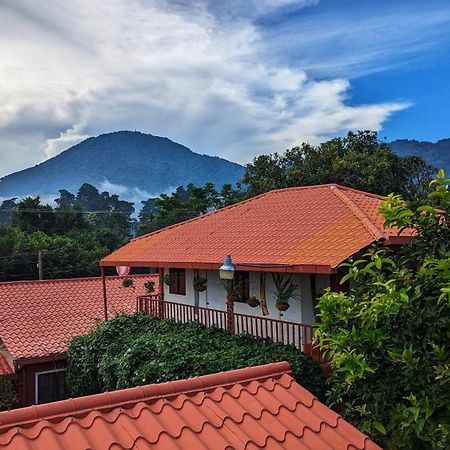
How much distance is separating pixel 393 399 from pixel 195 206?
33416 mm

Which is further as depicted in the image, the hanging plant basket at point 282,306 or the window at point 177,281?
the window at point 177,281

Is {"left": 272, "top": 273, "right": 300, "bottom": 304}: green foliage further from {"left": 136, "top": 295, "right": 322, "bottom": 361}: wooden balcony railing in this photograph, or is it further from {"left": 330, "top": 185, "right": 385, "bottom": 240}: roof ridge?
{"left": 330, "top": 185, "right": 385, "bottom": 240}: roof ridge

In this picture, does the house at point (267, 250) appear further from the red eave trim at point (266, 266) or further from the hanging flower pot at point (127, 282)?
the hanging flower pot at point (127, 282)

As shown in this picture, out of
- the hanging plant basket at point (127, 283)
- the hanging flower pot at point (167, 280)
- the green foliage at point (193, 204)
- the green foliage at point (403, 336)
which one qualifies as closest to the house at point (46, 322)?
the hanging plant basket at point (127, 283)

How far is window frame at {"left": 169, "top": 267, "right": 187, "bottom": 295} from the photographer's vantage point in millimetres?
13820

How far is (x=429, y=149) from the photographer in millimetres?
105500

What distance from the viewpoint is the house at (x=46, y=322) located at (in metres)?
13.3

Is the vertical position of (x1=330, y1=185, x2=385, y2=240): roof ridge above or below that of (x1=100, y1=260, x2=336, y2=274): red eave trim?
above

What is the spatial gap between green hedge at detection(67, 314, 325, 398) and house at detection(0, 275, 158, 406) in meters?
0.82

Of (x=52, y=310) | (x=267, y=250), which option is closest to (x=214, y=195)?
(x=52, y=310)

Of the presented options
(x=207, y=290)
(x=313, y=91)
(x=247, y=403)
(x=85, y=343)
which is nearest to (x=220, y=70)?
(x=313, y=91)

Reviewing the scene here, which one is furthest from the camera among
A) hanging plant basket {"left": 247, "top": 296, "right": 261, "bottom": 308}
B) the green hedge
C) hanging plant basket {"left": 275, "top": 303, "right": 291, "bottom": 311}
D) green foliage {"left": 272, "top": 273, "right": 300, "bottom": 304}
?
hanging plant basket {"left": 247, "top": 296, "right": 261, "bottom": 308}

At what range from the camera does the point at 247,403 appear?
4066 mm

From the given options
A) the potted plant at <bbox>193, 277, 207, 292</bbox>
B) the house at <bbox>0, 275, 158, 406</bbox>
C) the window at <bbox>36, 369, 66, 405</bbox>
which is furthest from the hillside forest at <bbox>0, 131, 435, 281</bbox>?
the window at <bbox>36, 369, 66, 405</bbox>
